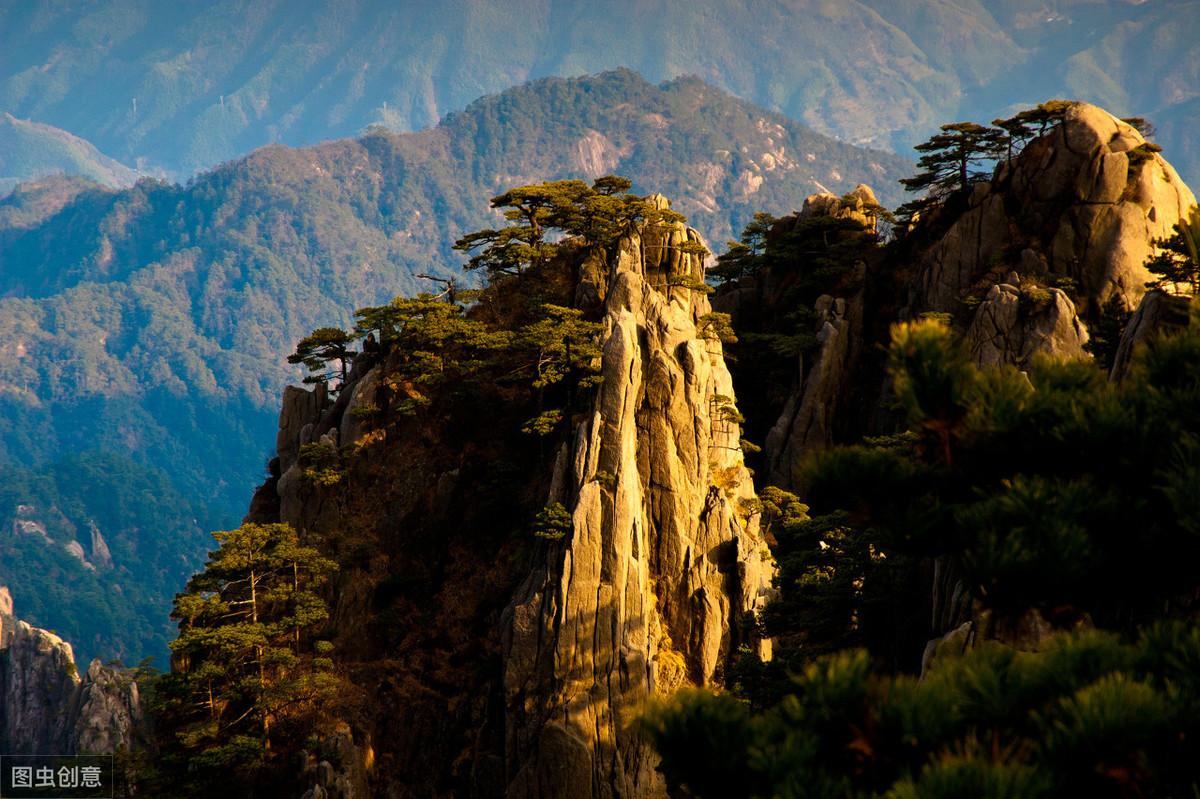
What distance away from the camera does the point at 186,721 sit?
127 ft

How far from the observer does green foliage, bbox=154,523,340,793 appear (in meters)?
36.0

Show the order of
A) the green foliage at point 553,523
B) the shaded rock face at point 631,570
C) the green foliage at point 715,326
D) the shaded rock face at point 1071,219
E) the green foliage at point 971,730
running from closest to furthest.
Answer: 1. the green foliage at point 971,730
2. the shaded rock face at point 631,570
3. the green foliage at point 553,523
4. the shaded rock face at point 1071,219
5. the green foliage at point 715,326

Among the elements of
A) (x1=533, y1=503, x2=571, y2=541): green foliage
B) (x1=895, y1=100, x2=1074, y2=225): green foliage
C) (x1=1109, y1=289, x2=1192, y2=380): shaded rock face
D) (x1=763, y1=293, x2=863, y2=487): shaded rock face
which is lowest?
(x1=533, y1=503, x2=571, y2=541): green foliage

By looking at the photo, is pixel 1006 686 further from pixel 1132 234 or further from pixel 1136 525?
pixel 1132 234

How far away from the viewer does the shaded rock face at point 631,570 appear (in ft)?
113

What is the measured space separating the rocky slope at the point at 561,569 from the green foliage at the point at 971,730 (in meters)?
24.3

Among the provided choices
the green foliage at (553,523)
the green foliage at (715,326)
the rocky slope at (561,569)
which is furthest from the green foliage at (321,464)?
the green foliage at (715,326)

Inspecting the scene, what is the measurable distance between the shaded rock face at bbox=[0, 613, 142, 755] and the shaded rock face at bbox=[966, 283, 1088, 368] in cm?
5485

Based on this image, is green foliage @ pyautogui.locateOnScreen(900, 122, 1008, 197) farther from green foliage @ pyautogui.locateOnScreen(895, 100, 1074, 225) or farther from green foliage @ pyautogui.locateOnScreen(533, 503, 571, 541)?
green foliage @ pyautogui.locateOnScreen(533, 503, 571, 541)

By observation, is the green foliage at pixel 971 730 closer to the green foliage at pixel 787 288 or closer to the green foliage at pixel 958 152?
the green foliage at pixel 787 288

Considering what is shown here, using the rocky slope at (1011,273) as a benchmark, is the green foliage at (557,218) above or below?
above

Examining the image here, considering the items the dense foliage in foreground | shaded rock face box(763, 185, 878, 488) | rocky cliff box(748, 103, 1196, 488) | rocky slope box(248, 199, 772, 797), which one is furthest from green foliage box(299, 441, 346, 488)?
the dense foliage in foreground

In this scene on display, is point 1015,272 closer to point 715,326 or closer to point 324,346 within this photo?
point 715,326

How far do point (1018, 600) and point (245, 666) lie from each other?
3340 centimetres
